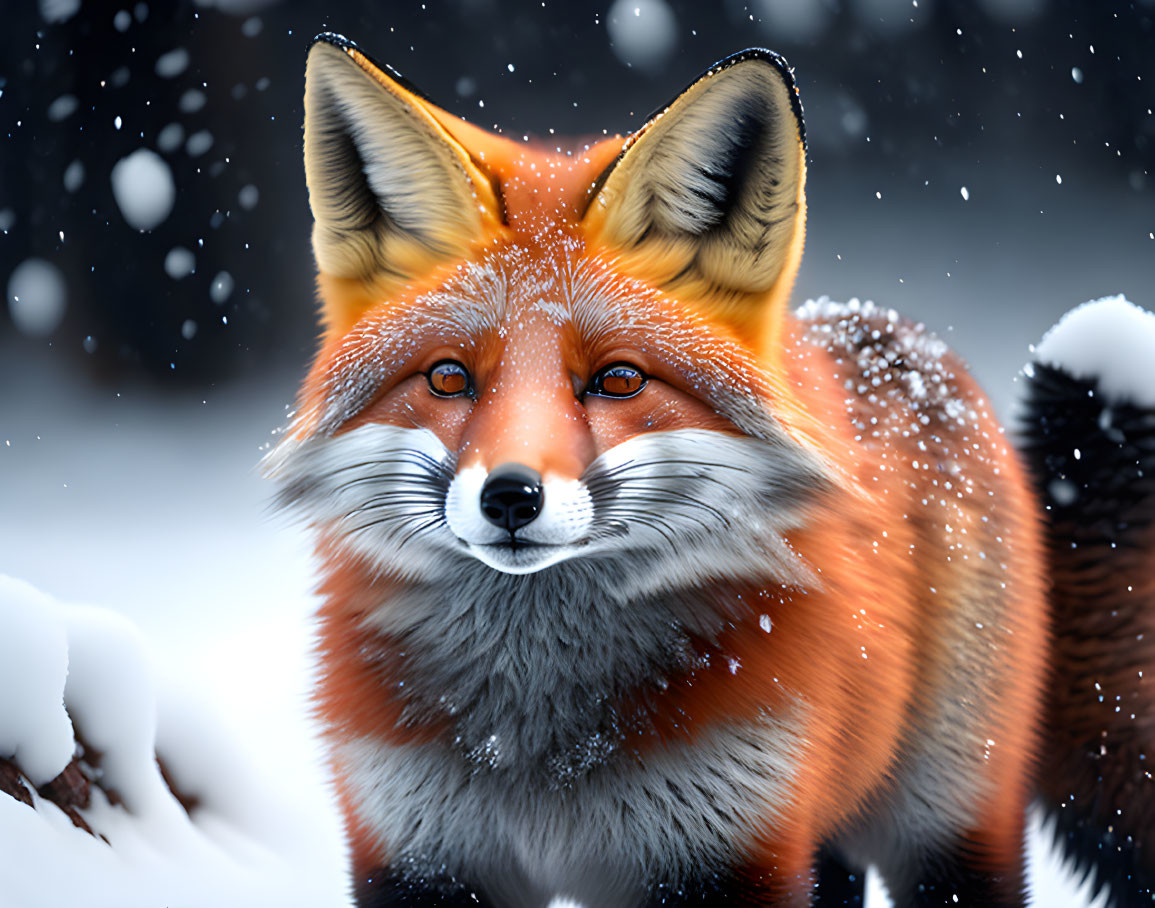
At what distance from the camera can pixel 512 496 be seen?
1163mm

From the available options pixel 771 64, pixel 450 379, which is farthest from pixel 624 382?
pixel 771 64

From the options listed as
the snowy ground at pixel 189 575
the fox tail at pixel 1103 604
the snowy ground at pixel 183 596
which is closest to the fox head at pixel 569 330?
the snowy ground at pixel 183 596

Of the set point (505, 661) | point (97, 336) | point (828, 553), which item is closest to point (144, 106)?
point (97, 336)

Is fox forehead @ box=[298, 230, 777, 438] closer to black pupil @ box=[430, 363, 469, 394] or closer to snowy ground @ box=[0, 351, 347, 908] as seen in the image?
black pupil @ box=[430, 363, 469, 394]

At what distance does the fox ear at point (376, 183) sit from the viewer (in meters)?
1.40

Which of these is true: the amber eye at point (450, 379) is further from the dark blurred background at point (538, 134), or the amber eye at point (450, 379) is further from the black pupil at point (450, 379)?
the dark blurred background at point (538, 134)

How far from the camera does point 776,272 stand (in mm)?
1453

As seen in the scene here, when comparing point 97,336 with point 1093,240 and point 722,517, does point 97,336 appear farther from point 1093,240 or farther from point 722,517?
point 1093,240

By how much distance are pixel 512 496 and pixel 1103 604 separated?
1.47m

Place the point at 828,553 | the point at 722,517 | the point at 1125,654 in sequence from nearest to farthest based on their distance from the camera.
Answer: the point at 722,517
the point at 828,553
the point at 1125,654

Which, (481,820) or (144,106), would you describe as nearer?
(481,820)

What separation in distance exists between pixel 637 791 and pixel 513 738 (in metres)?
0.20

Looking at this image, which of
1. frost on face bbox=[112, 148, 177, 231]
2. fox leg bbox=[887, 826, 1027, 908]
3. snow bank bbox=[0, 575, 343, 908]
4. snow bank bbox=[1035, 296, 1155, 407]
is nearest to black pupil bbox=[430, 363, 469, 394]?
snow bank bbox=[0, 575, 343, 908]

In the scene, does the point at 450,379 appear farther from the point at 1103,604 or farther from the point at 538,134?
the point at 538,134
